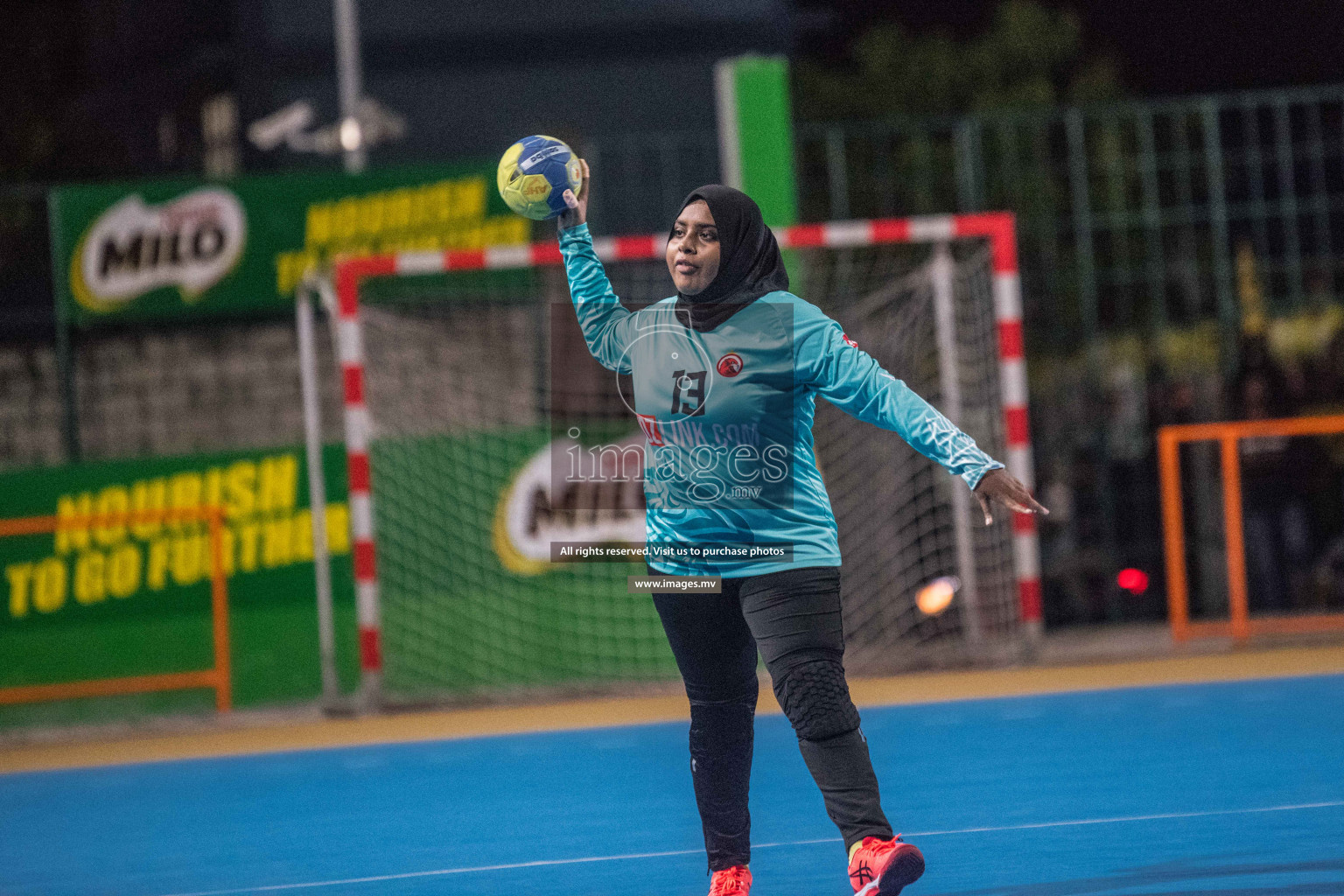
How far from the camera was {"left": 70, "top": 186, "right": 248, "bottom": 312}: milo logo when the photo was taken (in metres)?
10.8

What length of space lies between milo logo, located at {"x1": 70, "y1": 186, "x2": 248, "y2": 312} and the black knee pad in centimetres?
757

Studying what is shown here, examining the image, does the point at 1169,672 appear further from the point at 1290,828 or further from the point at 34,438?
the point at 34,438

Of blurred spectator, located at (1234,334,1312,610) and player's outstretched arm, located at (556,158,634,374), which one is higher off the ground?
player's outstretched arm, located at (556,158,634,374)

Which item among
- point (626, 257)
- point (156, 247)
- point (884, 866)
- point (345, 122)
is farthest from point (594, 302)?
point (345, 122)

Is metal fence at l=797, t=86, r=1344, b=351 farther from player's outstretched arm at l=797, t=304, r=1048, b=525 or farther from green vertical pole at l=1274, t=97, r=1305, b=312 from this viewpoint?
player's outstretched arm at l=797, t=304, r=1048, b=525

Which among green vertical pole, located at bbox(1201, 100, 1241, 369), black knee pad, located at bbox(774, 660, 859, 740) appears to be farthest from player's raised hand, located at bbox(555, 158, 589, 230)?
green vertical pole, located at bbox(1201, 100, 1241, 369)

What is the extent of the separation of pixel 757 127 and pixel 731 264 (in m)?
6.34

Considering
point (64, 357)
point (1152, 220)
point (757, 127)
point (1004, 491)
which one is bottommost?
point (1004, 491)

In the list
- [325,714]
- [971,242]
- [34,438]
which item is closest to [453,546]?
[325,714]

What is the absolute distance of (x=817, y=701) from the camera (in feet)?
13.9

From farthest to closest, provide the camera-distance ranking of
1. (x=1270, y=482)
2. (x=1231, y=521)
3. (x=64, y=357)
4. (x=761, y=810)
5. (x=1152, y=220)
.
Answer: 1. (x=1152, y=220)
2. (x=1270, y=482)
3. (x=64, y=357)
4. (x=1231, y=521)
5. (x=761, y=810)

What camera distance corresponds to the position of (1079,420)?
11805mm

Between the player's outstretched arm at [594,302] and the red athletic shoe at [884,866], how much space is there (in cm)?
150

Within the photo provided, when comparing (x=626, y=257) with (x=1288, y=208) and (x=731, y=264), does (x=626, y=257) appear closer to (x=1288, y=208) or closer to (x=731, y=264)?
(x=1288, y=208)
